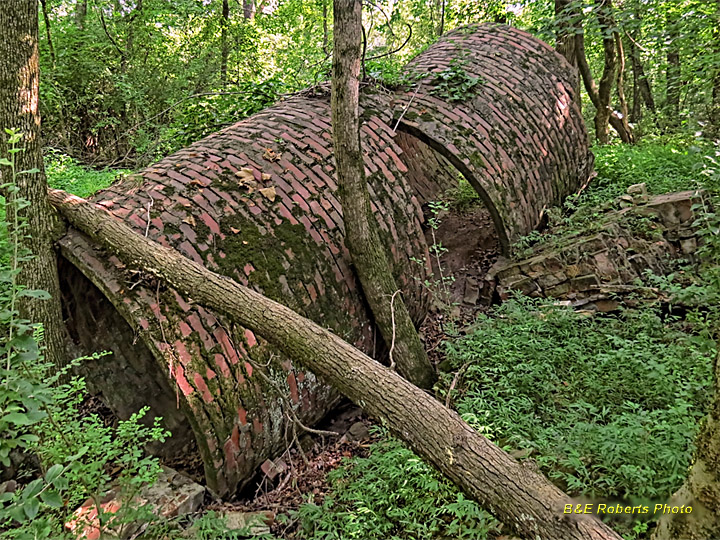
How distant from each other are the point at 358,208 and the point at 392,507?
7.06ft

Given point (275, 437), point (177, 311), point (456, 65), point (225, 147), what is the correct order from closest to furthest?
point (177, 311) < point (275, 437) < point (225, 147) < point (456, 65)

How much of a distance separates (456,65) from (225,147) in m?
3.44

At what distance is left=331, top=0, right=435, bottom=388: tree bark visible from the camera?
3.36 meters

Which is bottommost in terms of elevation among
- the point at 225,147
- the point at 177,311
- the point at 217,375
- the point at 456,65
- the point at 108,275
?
the point at 217,375

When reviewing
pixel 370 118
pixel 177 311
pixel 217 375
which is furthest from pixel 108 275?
A: pixel 370 118

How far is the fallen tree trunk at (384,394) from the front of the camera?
1911mm

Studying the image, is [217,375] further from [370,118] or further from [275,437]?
[370,118]

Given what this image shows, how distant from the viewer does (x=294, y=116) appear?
4898 millimetres

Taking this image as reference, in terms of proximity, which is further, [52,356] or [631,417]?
[52,356]

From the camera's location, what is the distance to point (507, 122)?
5754 mm

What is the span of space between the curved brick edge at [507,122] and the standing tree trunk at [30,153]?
357 cm

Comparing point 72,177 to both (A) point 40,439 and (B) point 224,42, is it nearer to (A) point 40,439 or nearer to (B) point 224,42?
(A) point 40,439

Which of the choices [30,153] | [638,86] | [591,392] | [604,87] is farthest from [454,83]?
[638,86]

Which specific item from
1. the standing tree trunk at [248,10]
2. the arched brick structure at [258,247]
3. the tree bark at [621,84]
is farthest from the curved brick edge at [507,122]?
the standing tree trunk at [248,10]
